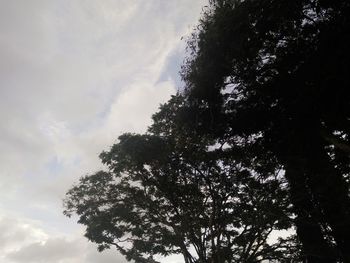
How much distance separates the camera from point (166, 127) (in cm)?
1720

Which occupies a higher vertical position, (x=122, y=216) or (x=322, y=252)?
(x=122, y=216)

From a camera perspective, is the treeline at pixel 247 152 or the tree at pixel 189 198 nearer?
the treeline at pixel 247 152

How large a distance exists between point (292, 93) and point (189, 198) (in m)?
8.12

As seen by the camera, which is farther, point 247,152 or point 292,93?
point 247,152

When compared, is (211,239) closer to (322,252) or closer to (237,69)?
(322,252)

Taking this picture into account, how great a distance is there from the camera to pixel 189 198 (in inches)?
703

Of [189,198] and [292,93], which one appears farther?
[189,198]

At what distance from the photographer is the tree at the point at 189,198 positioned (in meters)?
16.4

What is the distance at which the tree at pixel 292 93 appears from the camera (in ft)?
35.5

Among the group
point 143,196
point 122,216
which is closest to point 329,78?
point 143,196

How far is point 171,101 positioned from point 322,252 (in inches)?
375

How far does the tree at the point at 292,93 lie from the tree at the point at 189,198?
49.9 inches

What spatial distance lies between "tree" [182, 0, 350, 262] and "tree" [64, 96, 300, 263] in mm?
1267

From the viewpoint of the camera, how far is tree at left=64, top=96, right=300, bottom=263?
53.8 ft
